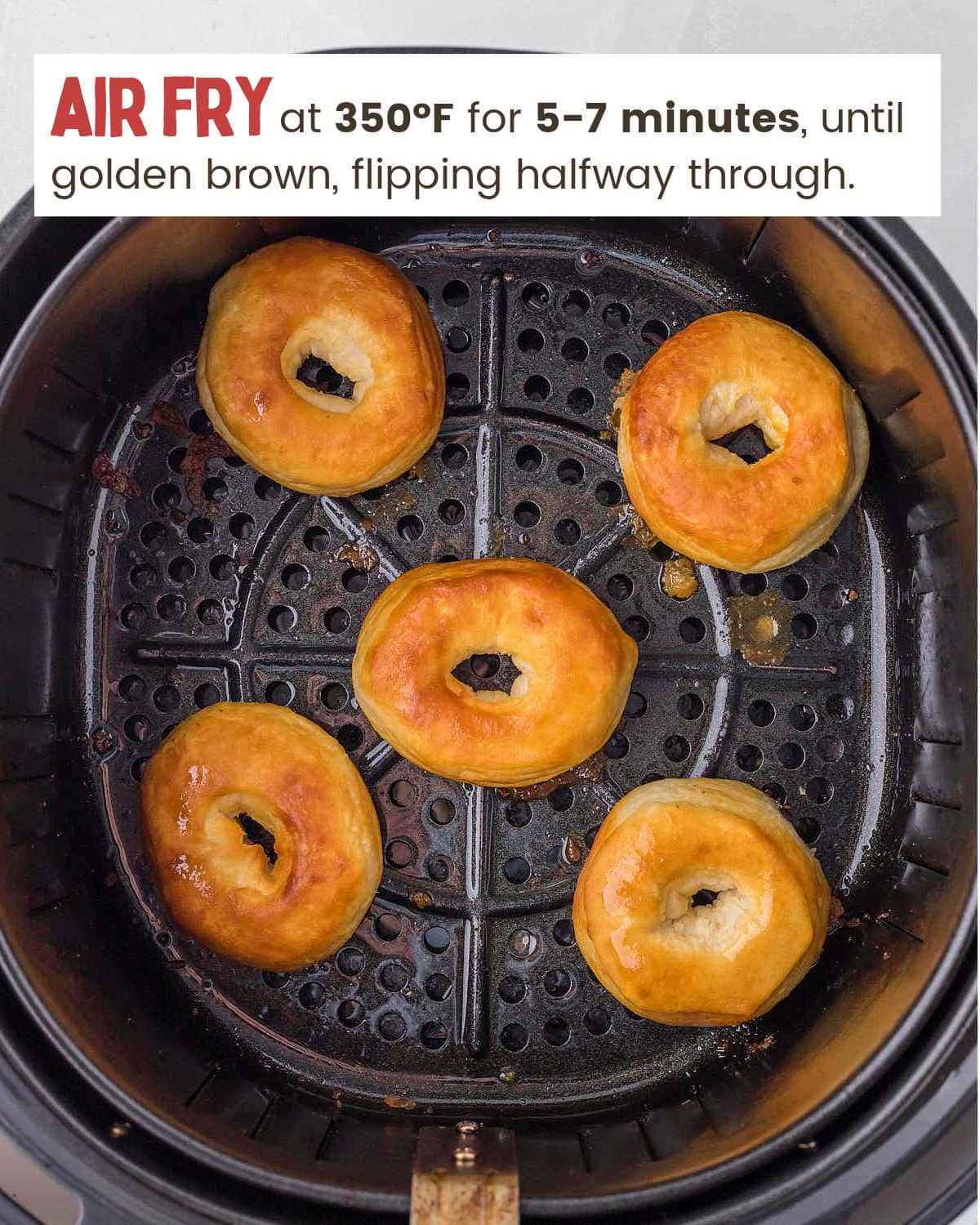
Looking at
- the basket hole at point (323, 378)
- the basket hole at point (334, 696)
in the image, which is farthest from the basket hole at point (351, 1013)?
the basket hole at point (323, 378)

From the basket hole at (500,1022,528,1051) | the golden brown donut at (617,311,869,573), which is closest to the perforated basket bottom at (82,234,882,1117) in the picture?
the basket hole at (500,1022,528,1051)

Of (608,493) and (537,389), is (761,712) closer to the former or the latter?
(608,493)

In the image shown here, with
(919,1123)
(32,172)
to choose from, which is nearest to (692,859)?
(919,1123)

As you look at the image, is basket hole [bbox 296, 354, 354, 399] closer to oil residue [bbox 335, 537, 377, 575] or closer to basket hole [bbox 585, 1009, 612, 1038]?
oil residue [bbox 335, 537, 377, 575]

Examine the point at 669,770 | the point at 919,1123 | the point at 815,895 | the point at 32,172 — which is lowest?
the point at 919,1123

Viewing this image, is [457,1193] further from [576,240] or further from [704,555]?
[576,240]

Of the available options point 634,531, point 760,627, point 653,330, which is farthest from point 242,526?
point 760,627

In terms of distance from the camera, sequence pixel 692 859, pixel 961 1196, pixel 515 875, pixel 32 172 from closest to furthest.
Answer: pixel 961 1196 → pixel 692 859 → pixel 515 875 → pixel 32 172
